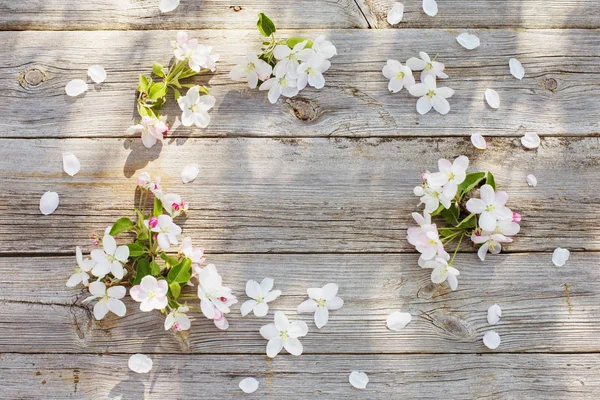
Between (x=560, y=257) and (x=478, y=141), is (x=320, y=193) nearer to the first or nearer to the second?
(x=478, y=141)

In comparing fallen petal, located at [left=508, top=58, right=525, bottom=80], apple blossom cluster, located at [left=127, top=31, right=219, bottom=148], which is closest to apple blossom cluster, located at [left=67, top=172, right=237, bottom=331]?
apple blossom cluster, located at [left=127, top=31, right=219, bottom=148]

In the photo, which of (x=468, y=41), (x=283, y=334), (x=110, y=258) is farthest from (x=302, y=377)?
(x=468, y=41)

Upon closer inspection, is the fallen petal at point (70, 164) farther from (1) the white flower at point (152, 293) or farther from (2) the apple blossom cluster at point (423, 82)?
(2) the apple blossom cluster at point (423, 82)

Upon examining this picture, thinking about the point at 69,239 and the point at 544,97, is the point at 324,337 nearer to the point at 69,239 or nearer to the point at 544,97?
the point at 69,239

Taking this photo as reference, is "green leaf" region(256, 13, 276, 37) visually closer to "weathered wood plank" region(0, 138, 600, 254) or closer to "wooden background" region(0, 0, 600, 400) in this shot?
"wooden background" region(0, 0, 600, 400)

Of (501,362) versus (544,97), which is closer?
(501,362)

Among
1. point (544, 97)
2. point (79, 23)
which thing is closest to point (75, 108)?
point (79, 23)

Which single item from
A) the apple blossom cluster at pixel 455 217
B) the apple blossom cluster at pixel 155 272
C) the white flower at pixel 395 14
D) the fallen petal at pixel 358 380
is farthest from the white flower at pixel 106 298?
the white flower at pixel 395 14
